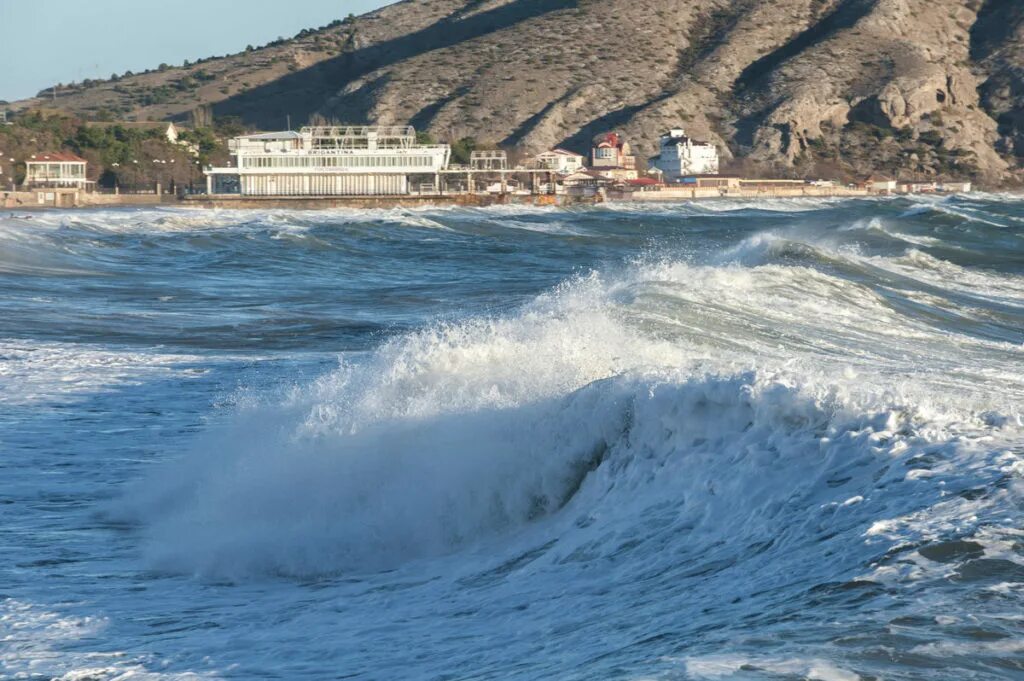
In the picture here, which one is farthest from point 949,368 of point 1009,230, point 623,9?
point 623,9

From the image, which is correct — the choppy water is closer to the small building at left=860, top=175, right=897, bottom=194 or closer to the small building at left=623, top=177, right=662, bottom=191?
the small building at left=623, top=177, right=662, bottom=191

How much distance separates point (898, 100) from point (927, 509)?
162m

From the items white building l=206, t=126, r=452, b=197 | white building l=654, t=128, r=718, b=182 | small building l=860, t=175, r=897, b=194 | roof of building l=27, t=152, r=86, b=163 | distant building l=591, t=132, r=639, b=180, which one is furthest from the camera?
white building l=654, t=128, r=718, b=182

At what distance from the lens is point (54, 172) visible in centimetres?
11575

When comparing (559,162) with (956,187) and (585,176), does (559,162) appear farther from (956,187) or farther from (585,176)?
(956,187)

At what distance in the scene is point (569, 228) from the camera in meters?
69.3

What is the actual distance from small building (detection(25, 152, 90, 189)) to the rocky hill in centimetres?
5347

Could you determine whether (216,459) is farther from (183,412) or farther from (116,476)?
(183,412)

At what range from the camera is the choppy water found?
7.01 metres

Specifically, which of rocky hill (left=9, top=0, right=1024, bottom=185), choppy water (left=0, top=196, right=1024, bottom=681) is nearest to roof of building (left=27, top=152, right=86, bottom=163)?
rocky hill (left=9, top=0, right=1024, bottom=185)

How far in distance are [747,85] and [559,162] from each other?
45.3 metres

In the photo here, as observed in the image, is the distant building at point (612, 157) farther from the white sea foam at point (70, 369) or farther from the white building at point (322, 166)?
the white sea foam at point (70, 369)

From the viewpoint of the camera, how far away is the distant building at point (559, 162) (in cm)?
13525

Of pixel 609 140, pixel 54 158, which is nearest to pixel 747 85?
pixel 609 140
